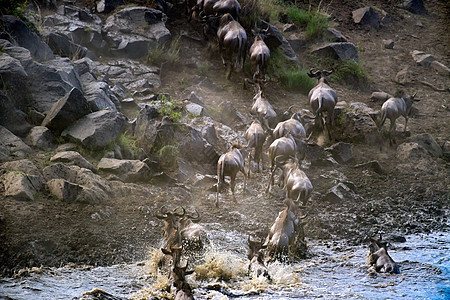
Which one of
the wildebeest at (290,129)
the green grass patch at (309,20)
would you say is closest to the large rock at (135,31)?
the green grass patch at (309,20)

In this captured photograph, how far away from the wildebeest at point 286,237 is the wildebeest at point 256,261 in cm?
22

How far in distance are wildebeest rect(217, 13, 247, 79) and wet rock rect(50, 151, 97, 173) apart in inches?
236

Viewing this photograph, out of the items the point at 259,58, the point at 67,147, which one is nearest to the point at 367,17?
the point at 259,58

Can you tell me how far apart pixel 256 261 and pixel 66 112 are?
4682 millimetres

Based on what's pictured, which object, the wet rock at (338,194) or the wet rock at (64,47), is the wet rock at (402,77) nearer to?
the wet rock at (338,194)

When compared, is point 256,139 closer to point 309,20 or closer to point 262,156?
point 262,156

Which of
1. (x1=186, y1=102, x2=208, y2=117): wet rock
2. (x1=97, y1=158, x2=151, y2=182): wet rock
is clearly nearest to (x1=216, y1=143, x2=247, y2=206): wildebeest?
(x1=97, y1=158, x2=151, y2=182): wet rock

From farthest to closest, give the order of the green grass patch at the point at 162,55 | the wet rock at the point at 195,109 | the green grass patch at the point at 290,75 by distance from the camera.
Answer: the green grass patch at the point at 290,75
the green grass patch at the point at 162,55
the wet rock at the point at 195,109

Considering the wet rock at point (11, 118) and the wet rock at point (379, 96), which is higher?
the wet rock at point (11, 118)

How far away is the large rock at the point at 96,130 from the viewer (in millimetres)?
9883

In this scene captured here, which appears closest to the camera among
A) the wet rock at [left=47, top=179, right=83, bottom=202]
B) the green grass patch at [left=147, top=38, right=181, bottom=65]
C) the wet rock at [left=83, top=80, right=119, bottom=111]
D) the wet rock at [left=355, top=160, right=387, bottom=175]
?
the wet rock at [left=47, top=179, right=83, bottom=202]

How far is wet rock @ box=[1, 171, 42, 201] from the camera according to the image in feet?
26.5

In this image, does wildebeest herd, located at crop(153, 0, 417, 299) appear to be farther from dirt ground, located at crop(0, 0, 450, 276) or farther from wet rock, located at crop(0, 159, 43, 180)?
wet rock, located at crop(0, 159, 43, 180)

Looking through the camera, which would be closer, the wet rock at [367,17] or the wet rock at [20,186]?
the wet rock at [20,186]
